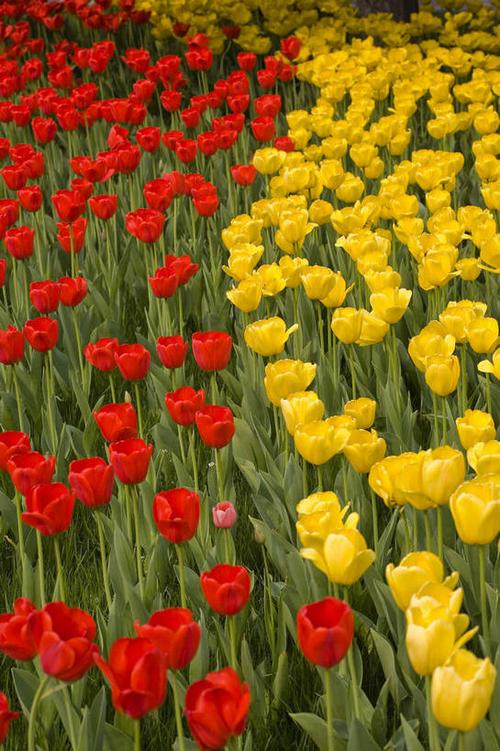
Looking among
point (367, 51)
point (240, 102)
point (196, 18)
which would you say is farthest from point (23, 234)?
point (196, 18)

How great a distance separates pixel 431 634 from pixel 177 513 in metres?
0.55

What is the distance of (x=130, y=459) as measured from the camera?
190cm

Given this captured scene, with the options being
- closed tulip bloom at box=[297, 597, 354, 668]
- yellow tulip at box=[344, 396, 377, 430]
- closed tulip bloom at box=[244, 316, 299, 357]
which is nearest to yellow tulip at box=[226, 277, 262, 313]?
closed tulip bloom at box=[244, 316, 299, 357]

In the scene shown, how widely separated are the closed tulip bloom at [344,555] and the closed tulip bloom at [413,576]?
8cm

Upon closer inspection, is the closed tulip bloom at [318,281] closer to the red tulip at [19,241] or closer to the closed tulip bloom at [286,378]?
the closed tulip bloom at [286,378]

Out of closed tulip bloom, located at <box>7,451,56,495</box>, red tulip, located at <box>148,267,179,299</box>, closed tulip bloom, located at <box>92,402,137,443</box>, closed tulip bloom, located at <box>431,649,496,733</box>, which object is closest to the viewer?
closed tulip bloom, located at <box>431,649,496,733</box>

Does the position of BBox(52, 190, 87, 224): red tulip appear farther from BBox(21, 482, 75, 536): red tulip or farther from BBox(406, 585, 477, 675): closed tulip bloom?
BBox(406, 585, 477, 675): closed tulip bloom

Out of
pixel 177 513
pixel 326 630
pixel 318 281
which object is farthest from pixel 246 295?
pixel 326 630

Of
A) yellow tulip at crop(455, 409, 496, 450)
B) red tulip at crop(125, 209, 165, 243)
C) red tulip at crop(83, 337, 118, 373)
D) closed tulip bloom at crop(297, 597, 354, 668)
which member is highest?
closed tulip bloom at crop(297, 597, 354, 668)

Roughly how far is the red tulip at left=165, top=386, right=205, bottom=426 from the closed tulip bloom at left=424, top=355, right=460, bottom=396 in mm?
452

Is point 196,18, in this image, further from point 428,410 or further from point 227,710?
point 227,710

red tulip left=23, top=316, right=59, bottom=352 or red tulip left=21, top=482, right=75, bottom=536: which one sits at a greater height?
red tulip left=21, top=482, right=75, bottom=536

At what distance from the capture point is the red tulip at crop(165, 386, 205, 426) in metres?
2.20

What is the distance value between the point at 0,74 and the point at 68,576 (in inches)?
157
